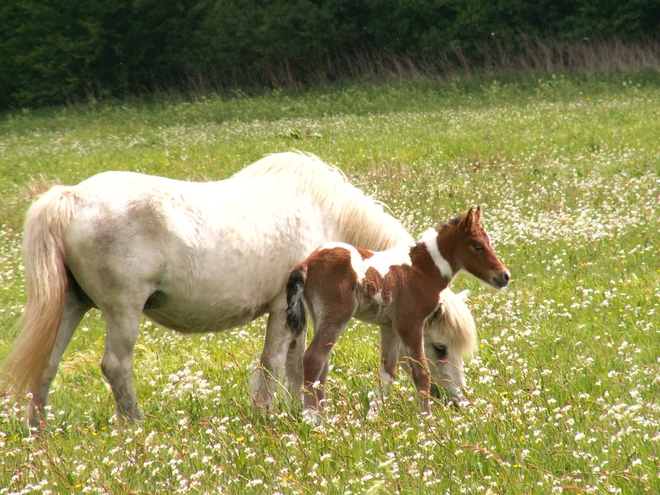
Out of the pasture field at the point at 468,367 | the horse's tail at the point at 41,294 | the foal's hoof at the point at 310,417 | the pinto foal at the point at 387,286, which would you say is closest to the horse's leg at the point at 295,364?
the pasture field at the point at 468,367

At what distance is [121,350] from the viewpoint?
214 inches

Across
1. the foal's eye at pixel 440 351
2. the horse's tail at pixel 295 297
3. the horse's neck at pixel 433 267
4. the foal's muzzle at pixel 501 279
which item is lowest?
the foal's eye at pixel 440 351

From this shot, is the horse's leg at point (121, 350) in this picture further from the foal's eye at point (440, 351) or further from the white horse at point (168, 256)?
the foal's eye at point (440, 351)

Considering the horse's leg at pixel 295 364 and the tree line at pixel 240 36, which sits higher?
the horse's leg at pixel 295 364

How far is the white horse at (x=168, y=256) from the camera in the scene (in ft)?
17.6

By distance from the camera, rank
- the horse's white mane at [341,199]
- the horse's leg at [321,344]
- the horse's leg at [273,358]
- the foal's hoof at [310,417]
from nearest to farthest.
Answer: the foal's hoof at [310,417]
the horse's leg at [321,344]
the horse's leg at [273,358]
the horse's white mane at [341,199]

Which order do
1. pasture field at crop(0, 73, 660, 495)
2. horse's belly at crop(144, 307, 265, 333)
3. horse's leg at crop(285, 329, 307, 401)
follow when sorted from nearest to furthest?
pasture field at crop(0, 73, 660, 495) < horse's belly at crop(144, 307, 265, 333) < horse's leg at crop(285, 329, 307, 401)

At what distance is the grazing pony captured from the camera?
536 centimetres

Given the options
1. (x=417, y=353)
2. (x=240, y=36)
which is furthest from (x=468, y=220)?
(x=240, y=36)

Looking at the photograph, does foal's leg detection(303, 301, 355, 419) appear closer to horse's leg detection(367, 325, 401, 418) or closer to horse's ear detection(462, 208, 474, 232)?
horse's leg detection(367, 325, 401, 418)

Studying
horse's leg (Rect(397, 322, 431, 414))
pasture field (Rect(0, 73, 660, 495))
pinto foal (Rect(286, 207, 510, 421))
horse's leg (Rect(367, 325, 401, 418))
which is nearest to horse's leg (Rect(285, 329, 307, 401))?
pasture field (Rect(0, 73, 660, 495))

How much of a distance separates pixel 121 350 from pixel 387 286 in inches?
73.2

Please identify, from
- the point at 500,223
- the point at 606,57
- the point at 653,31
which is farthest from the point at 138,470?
the point at 653,31

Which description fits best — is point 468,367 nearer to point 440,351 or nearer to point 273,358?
point 440,351
